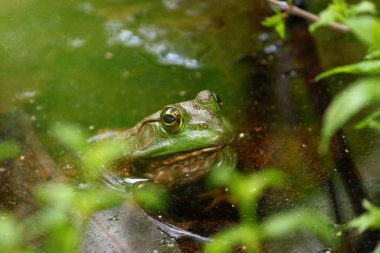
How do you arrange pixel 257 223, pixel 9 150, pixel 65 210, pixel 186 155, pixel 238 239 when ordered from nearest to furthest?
1. pixel 238 239
2. pixel 257 223
3. pixel 65 210
4. pixel 186 155
5. pixel 9 150

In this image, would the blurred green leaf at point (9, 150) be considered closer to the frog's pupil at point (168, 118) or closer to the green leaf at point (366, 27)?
the frog's pupil at point (168, 118)

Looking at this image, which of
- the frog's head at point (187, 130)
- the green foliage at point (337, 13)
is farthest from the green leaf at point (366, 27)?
the frog's head at point (187, 130)

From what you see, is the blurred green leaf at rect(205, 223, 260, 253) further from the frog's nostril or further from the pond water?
the frog's nostril

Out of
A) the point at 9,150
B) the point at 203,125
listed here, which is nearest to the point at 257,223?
the point at 203,125

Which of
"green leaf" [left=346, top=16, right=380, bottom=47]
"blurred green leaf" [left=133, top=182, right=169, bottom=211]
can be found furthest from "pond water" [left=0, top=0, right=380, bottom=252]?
"green leaf" [left=346, top=16, right=380, bottom=47]

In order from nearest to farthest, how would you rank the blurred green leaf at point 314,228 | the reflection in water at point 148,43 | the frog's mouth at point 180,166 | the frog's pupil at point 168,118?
the blurred green leaf at point 314,228 < the frog's pupil at point 168,118 < the frog's mouth at point 180,166 < the reflection in water at point 148,43

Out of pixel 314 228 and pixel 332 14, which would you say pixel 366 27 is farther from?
pixel 314 228
